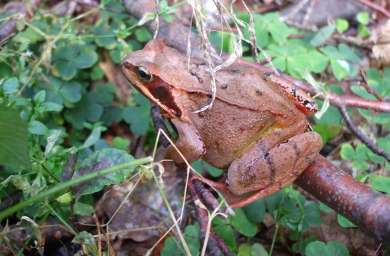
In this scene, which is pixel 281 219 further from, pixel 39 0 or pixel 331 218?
pixel 39 0

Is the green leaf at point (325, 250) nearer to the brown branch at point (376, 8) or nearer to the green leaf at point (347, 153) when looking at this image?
the green leaf at point (347, 153)

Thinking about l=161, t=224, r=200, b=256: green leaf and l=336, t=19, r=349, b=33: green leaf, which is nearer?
l=161, t=224, r=200, b=256: green leaf

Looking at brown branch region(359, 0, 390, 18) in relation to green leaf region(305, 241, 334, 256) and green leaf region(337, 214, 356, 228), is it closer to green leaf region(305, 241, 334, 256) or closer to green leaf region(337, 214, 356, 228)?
green leaf region(337, 214, 356, 228)

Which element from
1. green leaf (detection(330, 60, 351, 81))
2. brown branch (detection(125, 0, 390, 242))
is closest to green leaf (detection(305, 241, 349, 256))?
brown branch (detection(125, 0, 390, 242))

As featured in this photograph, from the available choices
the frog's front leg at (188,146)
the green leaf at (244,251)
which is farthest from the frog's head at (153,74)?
the green leaf at (244,251)

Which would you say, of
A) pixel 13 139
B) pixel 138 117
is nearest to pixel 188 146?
pixel 138 117

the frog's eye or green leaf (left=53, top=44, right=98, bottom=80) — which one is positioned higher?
the frog's eye
